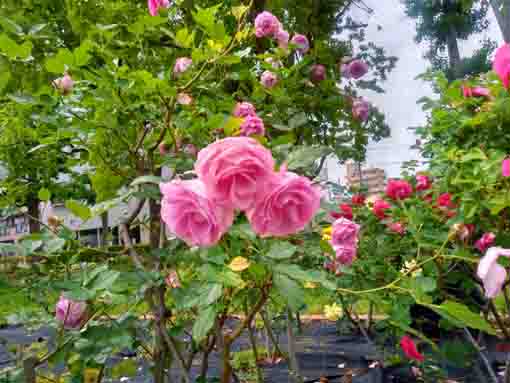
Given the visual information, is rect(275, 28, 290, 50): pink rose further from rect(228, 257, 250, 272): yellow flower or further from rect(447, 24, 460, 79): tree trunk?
rect(447, 24, 460, 79): tree trunk

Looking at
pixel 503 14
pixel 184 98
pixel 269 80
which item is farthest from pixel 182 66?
pixel 503 14

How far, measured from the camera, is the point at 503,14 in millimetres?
4164

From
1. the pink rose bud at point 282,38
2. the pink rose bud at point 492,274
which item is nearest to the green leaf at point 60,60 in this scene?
the pink rose bud at point 282,38

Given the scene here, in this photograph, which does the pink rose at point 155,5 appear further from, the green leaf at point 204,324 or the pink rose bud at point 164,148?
the green leaf at point 204,324

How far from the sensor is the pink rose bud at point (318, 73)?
163cm

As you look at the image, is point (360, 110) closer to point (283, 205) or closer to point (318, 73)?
point (318, 73)

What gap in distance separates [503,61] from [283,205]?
740 millimetres

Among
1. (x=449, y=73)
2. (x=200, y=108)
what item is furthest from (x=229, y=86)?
(x=449, y=73)

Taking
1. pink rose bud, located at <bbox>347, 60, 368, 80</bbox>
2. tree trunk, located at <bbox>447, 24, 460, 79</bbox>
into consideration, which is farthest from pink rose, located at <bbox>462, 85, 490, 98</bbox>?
tree trunk, located at <bbox>447, 24, 460, 79</bbox>

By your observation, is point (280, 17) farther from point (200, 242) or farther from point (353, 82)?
point (200, 242)

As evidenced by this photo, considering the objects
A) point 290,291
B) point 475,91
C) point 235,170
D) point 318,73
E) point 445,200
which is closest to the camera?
point 235,170

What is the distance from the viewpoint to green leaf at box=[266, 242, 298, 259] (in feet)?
1.88

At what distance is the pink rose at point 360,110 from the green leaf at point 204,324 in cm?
145

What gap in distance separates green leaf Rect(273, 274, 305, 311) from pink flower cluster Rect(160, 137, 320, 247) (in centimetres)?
9
